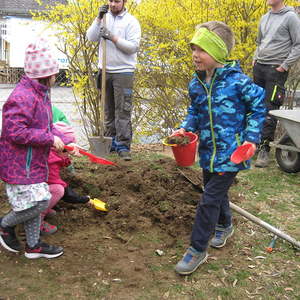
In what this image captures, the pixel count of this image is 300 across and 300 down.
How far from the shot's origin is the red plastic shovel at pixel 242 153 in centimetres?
261

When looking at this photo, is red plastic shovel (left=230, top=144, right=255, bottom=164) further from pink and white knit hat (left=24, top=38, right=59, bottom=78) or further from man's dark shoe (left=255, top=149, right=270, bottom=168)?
man's dark shoe (left=255, top=149, right=270, bottom=168)

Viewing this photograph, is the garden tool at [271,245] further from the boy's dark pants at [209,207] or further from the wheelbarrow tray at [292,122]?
the wheelbarrow tray at [292,122]

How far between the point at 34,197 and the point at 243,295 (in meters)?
1.44

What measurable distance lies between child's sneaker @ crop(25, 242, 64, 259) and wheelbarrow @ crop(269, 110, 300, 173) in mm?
2857

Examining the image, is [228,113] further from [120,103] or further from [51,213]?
[120,103]

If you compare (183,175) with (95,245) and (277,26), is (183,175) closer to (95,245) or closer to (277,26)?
(95,245)

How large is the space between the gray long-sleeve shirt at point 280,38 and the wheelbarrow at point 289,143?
75cm

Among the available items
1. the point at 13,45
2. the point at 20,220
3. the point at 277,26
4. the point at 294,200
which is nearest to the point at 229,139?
the point at 20,220

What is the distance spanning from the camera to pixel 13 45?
22.8 metres

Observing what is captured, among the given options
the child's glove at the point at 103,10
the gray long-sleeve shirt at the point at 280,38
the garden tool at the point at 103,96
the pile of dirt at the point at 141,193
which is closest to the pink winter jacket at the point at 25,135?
the pile of dirt at the point at 141,193

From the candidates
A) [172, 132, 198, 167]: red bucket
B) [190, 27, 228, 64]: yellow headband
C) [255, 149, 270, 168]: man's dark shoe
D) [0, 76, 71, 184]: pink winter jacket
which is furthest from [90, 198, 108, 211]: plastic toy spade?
[255, 149, 270, 168]: man's dark shoe

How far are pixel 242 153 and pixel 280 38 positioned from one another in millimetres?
3157

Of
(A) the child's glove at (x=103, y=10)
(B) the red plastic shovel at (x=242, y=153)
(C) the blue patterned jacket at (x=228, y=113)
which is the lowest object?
(B) the red plastic shovel at (x=242, y=153)

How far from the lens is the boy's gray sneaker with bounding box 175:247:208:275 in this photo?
281 centimetres
